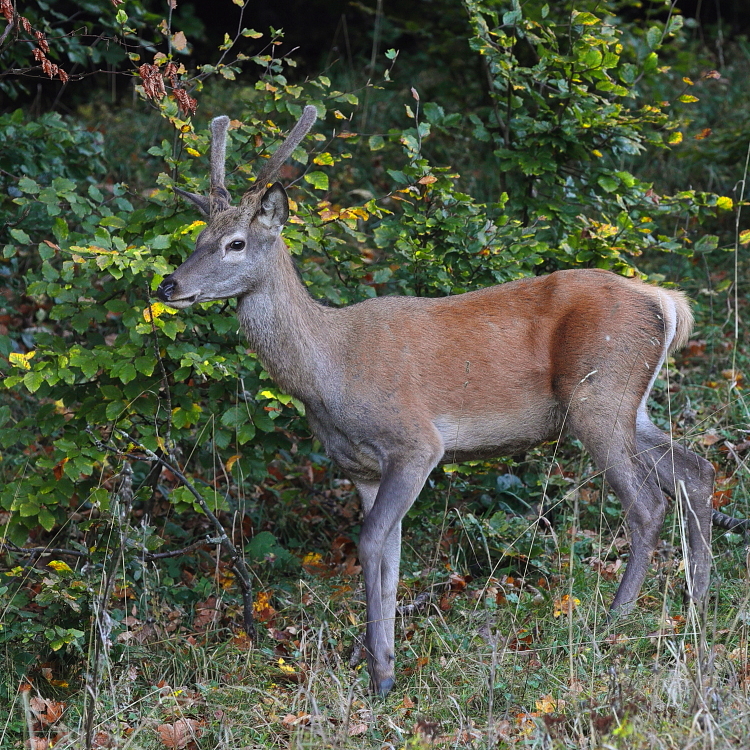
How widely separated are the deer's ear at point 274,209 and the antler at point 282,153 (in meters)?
0.11

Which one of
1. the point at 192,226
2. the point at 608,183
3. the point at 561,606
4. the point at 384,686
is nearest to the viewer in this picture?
the point at 384,686

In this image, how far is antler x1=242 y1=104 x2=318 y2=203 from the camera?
526 centimetres

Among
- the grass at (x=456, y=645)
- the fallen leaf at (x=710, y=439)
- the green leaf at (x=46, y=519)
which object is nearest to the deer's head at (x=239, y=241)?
the green leaf at (x=46, y=519)

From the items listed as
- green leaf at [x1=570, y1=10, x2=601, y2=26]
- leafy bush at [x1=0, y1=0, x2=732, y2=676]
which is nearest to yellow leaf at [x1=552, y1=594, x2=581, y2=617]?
leafy bush at [x1=0, y1=0, x2=732, y2=676]

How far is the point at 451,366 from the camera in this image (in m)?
5.53

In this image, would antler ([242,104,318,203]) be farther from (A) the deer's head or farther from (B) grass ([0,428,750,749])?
(B) grass ([0,428,750,749])

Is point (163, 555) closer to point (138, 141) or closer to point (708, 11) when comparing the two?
point (138, 141)

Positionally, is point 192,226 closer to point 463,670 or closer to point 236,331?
point 236,331

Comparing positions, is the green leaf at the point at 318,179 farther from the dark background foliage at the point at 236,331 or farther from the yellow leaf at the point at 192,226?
the yellow leaf at the point at 192,226

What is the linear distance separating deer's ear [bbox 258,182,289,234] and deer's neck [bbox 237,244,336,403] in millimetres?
135

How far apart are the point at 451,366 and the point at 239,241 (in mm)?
1338

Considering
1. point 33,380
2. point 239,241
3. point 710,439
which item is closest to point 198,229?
point 239,241

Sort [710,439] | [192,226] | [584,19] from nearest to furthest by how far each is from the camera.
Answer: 1. [192,226]
2. [584,19]
3. [710,439]

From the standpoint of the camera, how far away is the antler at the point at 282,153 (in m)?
5.26
